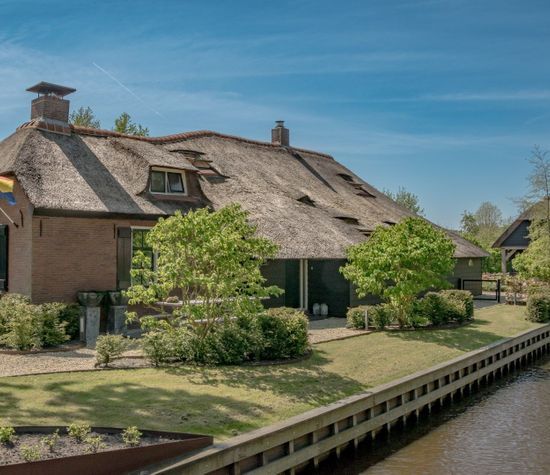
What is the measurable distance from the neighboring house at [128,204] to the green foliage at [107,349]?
16.6ft

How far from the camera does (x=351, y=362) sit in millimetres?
14273

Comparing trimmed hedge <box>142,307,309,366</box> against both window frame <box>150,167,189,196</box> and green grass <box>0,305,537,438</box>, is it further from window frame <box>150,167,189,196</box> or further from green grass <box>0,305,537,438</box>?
window frame <box>150,167,189,196</box>

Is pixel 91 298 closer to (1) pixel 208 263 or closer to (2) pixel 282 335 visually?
(1) pixel 208 263

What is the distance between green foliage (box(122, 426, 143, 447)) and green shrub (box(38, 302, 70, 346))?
832cm

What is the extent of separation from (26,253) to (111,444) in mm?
10957

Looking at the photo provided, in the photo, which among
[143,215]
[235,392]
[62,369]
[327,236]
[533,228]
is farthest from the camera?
[533,228]

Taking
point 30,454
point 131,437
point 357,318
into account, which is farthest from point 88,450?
point 357,318

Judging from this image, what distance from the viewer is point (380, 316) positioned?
19234mm

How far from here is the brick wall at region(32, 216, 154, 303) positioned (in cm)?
1708

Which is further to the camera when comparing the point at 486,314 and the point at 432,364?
the point at 486,314

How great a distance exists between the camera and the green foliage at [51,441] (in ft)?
Result: 24.3

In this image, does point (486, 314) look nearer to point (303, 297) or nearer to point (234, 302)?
point (303, 297)

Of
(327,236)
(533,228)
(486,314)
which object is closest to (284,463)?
(327,236)

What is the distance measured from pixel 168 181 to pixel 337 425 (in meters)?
13.0
